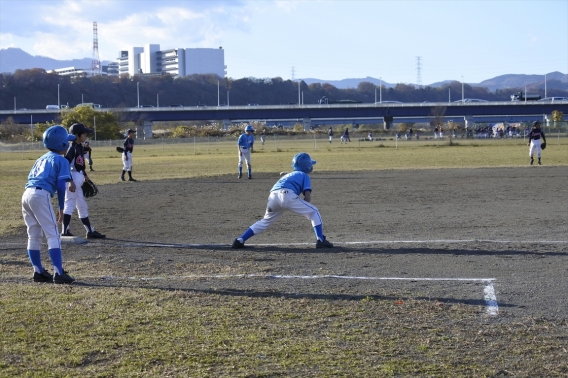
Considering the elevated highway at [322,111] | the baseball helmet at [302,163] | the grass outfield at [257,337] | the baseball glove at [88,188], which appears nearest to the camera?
the grass outfield at [257,337]

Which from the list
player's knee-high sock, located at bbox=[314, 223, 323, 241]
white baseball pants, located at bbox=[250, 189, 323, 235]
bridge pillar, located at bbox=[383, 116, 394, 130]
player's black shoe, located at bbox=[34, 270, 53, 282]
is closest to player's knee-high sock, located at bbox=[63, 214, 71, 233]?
white baseball pants, located at bbox=[250, 189, 323, 235]

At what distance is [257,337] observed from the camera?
5.67m

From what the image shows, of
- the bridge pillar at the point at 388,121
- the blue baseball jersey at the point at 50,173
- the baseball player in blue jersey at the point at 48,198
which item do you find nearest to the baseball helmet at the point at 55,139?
the baseball player in blue jersey at the point at 48,198

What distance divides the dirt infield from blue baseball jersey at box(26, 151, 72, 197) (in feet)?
3.82

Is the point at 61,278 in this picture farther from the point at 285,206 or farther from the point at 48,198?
the point at 285,206

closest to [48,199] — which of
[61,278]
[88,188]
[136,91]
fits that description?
[61,278]

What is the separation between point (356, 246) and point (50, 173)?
4474 mm

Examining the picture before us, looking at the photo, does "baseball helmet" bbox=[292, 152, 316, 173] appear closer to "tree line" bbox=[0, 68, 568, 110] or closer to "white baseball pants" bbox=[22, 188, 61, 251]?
"white baseball pants" bbox=[22, 188, 61, 251]

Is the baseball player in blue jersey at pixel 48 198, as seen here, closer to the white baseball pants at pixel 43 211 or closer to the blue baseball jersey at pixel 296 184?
the white baseball pants at pixel 43 211

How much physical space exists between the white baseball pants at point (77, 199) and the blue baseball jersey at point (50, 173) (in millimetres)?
3317

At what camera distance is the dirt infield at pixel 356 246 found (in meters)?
7.56

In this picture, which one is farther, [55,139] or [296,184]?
[296,184]

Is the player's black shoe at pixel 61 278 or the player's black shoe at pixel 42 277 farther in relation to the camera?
the player's black shoe at pixel 42 277

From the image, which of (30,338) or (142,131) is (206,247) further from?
(142,131)
